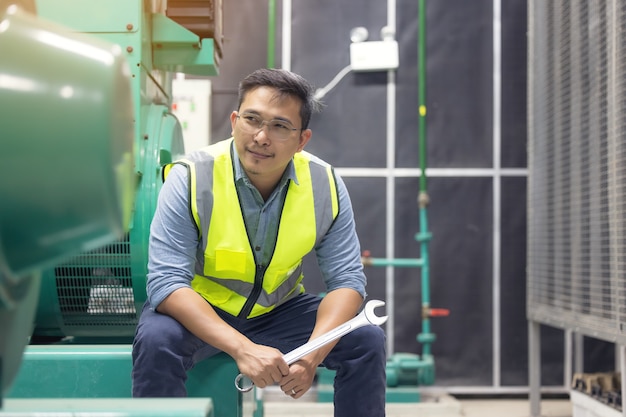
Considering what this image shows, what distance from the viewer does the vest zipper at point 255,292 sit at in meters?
2.04

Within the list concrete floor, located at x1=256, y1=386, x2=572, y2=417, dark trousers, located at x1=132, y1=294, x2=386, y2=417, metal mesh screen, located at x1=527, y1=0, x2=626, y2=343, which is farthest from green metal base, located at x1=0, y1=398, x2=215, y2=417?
concrete floor, located at x1=256, y1=386, x2=572, y2=417

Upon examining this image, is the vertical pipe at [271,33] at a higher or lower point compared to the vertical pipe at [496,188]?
higher

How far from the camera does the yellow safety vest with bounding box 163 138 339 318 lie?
6.55ft

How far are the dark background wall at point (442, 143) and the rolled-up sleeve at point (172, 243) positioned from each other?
79.2 inches

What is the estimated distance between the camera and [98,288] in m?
2.26

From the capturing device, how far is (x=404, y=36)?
3990mm

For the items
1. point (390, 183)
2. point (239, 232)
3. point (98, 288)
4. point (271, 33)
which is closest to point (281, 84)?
point (239, 232)

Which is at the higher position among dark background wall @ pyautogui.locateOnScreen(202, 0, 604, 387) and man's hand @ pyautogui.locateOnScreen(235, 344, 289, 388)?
dark background wall @ pyautogui.locateOnScreen(202, 0, 604, 387)

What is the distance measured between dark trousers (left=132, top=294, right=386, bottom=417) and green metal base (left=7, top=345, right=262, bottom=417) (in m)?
0.07

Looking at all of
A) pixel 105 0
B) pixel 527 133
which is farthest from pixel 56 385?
pixel 527 133

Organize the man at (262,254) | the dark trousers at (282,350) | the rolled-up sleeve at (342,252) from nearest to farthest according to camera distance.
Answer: the dark trousers at (282,350)
the man at (262,254)
the rolled-up sleeve at (342,252)

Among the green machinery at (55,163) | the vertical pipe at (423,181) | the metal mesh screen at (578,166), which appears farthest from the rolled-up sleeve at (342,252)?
the vertical pipe at (423,181)

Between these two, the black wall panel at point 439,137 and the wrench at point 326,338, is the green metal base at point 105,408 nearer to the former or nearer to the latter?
the wrench at point 326,338

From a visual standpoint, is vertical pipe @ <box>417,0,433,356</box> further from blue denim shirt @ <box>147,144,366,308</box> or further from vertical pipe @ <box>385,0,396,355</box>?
blue denim shirt @ <box>147,144,366,308</box>
